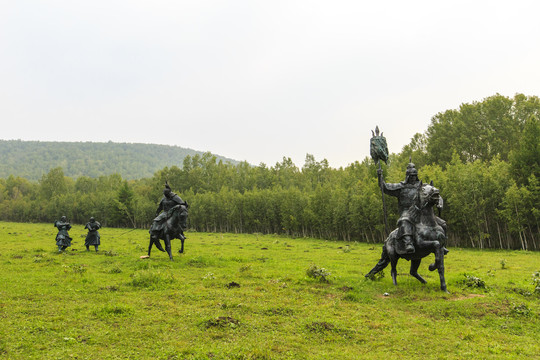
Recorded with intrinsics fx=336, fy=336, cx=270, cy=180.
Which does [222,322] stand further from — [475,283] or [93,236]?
[93,236]

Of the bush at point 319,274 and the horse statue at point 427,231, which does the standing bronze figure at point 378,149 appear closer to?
the horse statue at point 427,231

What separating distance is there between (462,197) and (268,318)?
117 feet

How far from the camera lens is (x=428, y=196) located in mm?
12219

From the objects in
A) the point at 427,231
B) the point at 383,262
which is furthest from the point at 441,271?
the point at 383,262

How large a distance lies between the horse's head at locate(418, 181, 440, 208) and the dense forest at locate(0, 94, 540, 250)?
27912 millimetres

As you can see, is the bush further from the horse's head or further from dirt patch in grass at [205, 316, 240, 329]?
dirt patch in grass at [205, 316, 240, 329]

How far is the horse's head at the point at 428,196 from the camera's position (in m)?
12.1

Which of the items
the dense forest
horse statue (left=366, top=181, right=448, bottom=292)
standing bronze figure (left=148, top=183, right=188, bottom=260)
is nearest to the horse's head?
horse statue (left=366, top=181, right=448, bottom=292)

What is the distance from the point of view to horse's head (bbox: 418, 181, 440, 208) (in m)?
12.1

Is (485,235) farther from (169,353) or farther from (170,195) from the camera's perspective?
(169,353)

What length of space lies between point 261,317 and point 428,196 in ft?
24.2

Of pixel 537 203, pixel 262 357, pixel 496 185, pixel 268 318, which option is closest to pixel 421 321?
pixel 268 318

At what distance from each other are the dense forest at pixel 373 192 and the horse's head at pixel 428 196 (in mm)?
27912

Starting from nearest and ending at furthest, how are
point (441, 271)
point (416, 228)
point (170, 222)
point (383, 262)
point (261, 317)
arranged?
point (261, 317) → point (441, 271) → point (416, 228) → point (383, 262) → point (170, 222)
